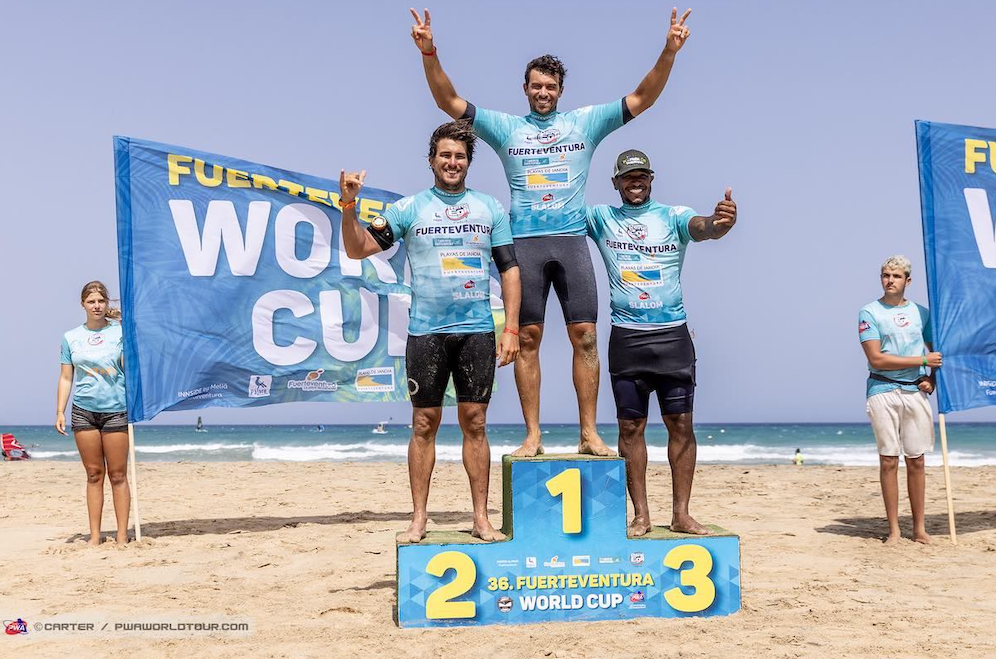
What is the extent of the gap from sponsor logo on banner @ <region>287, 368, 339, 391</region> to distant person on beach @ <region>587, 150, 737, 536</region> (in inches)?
160

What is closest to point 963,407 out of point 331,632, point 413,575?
point 413,575

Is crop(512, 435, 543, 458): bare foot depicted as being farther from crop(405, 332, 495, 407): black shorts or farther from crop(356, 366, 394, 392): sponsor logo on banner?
crop(356, 366, 394, 392): sponsor logo on banner

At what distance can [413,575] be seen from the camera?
4.96m

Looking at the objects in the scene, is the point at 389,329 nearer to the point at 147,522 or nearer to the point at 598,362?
the point at 147,522

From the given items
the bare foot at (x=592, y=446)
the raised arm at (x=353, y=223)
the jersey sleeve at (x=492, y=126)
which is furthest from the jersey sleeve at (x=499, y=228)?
the bare foot at (x=592, y=446)

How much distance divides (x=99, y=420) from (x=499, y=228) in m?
4.38

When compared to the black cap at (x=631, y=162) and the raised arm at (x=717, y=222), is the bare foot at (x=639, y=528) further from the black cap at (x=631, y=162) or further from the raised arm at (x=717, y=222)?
the black cap at (x=631, y=162)

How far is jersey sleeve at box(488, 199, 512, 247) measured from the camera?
519 centimetres

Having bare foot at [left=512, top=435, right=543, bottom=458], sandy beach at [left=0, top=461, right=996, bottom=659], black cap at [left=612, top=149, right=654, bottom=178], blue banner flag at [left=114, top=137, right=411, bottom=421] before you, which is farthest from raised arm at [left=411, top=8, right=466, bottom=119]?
blue banner flag at [left=114, top=137, right=411, bottom=421]

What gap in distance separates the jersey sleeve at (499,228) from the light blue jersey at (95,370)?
417cm

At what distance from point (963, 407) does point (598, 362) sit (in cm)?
387

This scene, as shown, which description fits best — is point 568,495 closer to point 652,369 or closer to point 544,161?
point 652,369

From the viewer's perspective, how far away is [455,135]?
206 inches

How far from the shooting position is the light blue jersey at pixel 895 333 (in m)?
7.11
